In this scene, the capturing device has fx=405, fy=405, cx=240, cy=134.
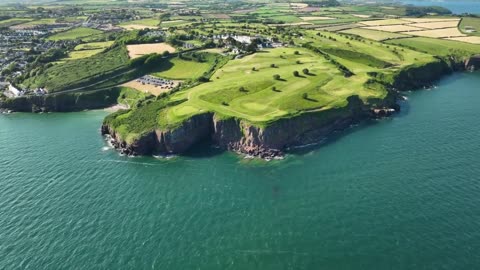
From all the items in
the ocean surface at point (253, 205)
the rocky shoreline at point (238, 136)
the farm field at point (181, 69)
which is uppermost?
the farm field at point (181, 69)

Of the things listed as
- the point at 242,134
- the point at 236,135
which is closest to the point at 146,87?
the point at 236,135

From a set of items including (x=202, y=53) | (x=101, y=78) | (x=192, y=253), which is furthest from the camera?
(x=202, y=53)

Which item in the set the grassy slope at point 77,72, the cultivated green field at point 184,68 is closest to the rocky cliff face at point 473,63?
the cultivated green field at point 184,68

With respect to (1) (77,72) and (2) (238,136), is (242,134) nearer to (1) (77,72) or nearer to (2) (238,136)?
(2) (238,136)

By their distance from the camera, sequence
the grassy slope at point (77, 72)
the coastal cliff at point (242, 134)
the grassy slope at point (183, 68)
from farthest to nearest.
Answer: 1. the grassy slope at point (183, 68)
2. the grassy slope at point (77, 72)
3. the coastal cliff at point (242, 134)

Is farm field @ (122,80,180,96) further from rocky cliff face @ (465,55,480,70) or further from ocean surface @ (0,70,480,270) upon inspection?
rocky cliff face @ (465,55,480,70)

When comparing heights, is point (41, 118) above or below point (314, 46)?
below

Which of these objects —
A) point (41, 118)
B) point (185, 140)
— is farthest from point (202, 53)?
point (185, 140)

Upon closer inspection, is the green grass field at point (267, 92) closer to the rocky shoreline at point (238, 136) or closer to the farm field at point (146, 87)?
the rocky shoreline at point (238, 136)

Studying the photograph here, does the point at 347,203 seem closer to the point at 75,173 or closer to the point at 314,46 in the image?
the point at 75,173
